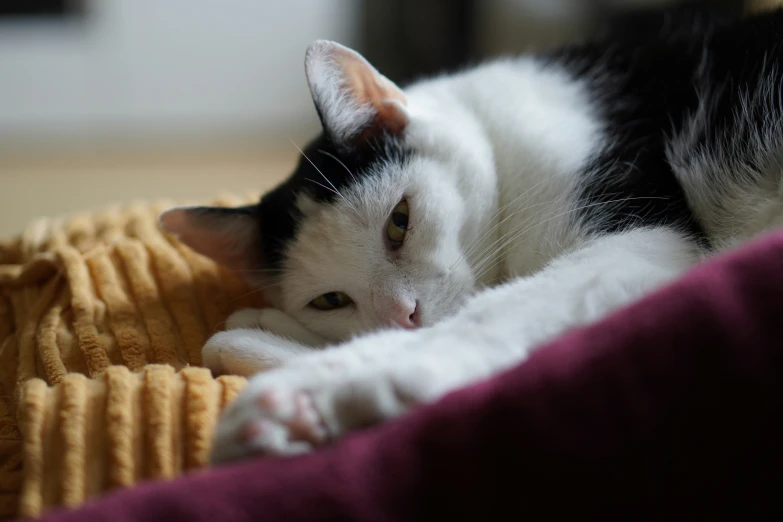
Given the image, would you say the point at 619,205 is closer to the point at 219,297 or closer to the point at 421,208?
the point at 421,208

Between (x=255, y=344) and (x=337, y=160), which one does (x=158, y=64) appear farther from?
(x=255, y=344)

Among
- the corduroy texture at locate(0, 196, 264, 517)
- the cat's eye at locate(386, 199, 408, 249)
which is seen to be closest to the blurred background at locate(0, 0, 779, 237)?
the corduroy texture at locate(0, 196, 264, 517)

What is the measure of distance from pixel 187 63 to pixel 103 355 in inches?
150

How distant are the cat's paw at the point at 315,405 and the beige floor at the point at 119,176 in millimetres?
2444

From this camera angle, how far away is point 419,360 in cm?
70

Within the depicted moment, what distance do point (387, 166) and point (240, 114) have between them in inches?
145

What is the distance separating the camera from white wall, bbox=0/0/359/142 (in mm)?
4410

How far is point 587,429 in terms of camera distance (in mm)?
604

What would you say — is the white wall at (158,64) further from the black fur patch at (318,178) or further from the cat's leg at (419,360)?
the cat's leg at (419,360)

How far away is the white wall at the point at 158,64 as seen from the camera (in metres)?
4.41

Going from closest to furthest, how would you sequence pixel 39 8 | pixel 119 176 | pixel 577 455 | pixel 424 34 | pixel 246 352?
pixel 577 455
pixel 246 352
pixel 119 176
pixel 424 34
pixel 39 8

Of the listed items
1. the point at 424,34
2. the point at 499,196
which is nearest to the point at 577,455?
the point at 499,196

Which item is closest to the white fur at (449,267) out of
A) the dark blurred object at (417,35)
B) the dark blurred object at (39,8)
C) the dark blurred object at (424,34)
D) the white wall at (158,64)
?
the dark blurred object at (424,34)

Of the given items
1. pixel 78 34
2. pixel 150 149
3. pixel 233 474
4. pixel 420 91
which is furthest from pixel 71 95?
pixel 233 474
